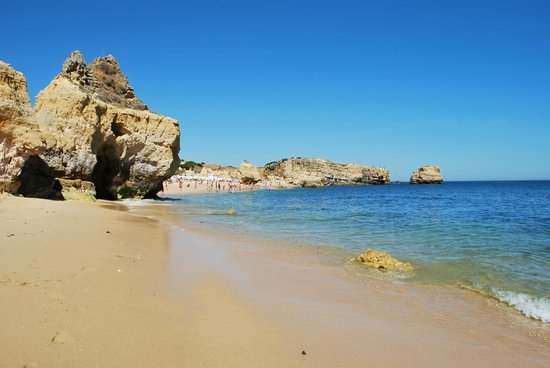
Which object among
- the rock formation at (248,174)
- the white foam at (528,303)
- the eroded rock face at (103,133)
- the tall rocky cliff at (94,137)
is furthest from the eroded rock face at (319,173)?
the white foam at (528,303)

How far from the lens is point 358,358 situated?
367 centimetres

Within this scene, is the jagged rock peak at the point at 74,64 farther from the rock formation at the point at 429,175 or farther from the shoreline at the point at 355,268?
the rock formation at the point at 429,175

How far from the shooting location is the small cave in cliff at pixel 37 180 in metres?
16.2

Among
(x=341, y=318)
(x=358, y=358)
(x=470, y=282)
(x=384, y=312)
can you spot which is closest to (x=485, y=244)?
(x=470, y=282)

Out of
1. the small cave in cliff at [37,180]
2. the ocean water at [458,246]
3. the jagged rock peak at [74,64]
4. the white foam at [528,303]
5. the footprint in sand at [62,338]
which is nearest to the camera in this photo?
the footprint in sand at [62,338]

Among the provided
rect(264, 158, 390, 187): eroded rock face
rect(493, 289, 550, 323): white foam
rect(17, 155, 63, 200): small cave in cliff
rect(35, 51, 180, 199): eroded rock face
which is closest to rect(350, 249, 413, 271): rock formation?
rect(493, 289, 550, 323): white foam

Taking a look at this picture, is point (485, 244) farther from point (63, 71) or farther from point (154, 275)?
point (63, 71)

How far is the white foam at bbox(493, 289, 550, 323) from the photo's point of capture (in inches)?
218

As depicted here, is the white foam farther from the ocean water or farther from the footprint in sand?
the footprint in sand

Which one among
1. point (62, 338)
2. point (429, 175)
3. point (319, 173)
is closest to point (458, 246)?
point (62, 338)

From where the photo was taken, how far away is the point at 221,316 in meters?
4.51

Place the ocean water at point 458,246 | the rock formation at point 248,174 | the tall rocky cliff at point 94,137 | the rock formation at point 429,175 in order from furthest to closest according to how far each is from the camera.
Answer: the rock formation at point 429,175 → the rock formation at point 248,174 → the tall rocky cliff at point 94,137 → the ocean water at point 458,246

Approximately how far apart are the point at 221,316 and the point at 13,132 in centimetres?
1277

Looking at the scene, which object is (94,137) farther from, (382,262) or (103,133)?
(382,262)
